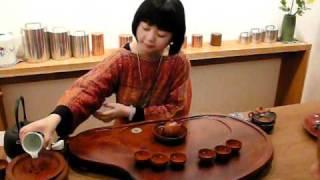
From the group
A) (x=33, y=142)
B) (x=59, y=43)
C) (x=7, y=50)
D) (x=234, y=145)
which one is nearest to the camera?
(x=33, y=142)

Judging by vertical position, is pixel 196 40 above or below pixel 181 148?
above

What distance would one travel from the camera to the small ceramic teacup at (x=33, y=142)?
1033 mm

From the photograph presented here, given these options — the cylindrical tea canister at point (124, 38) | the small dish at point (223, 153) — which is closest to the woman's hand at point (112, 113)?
the small dish at point (223, 153)

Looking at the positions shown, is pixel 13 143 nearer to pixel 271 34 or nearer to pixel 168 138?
pixel 168 138

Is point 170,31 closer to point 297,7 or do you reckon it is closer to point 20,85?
point 20,85

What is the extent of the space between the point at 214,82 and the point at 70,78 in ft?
3.40

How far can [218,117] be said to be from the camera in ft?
4.63

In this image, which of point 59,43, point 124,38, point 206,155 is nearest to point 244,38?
point 124,38

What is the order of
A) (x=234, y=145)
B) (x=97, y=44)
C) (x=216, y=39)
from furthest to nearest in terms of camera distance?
(x=216, y=39) → (x=97, y=44) → (x=234, y=145)

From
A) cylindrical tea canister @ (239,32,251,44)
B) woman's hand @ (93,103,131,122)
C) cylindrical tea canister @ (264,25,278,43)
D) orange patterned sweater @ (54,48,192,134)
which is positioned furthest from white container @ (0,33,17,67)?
cylindrical tea canister @ (264,25,278,43)

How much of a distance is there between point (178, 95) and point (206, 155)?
42cm

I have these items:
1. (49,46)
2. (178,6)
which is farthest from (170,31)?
(49,46)

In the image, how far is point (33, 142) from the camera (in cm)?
104

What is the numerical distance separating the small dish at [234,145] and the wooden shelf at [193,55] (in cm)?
115
